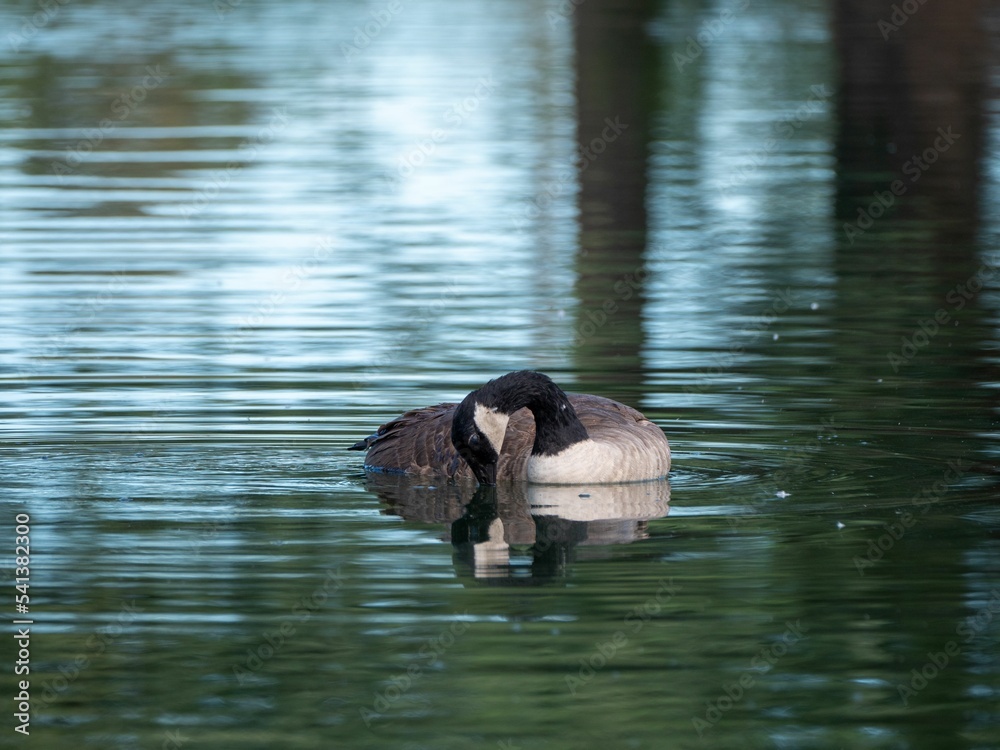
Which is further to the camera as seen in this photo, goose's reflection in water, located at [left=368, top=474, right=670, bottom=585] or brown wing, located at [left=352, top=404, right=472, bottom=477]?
brown wing, located at [left=352, top=404, right=472, bottom=477]

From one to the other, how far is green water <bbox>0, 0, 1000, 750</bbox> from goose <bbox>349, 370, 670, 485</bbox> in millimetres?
192

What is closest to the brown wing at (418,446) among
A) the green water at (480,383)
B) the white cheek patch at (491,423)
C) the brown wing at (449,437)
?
the brown wing at (449,437)

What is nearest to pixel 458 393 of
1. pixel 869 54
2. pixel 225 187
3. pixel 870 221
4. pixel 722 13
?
pixel 870 221

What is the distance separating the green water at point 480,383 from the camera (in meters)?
7.57

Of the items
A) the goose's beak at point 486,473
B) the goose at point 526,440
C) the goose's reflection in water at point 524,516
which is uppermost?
the goose at point 526,440

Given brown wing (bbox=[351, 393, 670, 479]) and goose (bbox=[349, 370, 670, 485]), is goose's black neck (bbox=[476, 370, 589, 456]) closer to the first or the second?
goose (bbox=[349, 370, 670, 485])

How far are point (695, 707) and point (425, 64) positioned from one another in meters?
36.0

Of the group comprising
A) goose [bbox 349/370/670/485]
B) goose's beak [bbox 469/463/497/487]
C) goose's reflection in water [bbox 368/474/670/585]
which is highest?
goose [bbox 349/370/670/485]

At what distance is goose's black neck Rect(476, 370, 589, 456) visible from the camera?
1066cm

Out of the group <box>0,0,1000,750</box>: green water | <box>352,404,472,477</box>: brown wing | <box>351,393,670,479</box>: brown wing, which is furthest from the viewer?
<box>352,404,472,477</box>: brown wing

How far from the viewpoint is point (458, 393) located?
1348cm

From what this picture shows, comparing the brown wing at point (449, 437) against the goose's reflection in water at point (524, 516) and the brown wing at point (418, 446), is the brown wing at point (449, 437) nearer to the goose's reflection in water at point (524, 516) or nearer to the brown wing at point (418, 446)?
the brown wing at point (418, 446)

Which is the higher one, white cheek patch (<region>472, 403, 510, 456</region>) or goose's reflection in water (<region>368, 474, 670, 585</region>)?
white cheek patch (<region>472, 403, 510, 456</region>)

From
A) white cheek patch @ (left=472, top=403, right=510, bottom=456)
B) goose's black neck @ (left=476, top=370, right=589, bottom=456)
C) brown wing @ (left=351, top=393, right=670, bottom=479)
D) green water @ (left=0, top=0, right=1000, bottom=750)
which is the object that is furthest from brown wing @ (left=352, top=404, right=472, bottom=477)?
goose's black neck @ (left=476, top=370, right=589, bottom=456)
